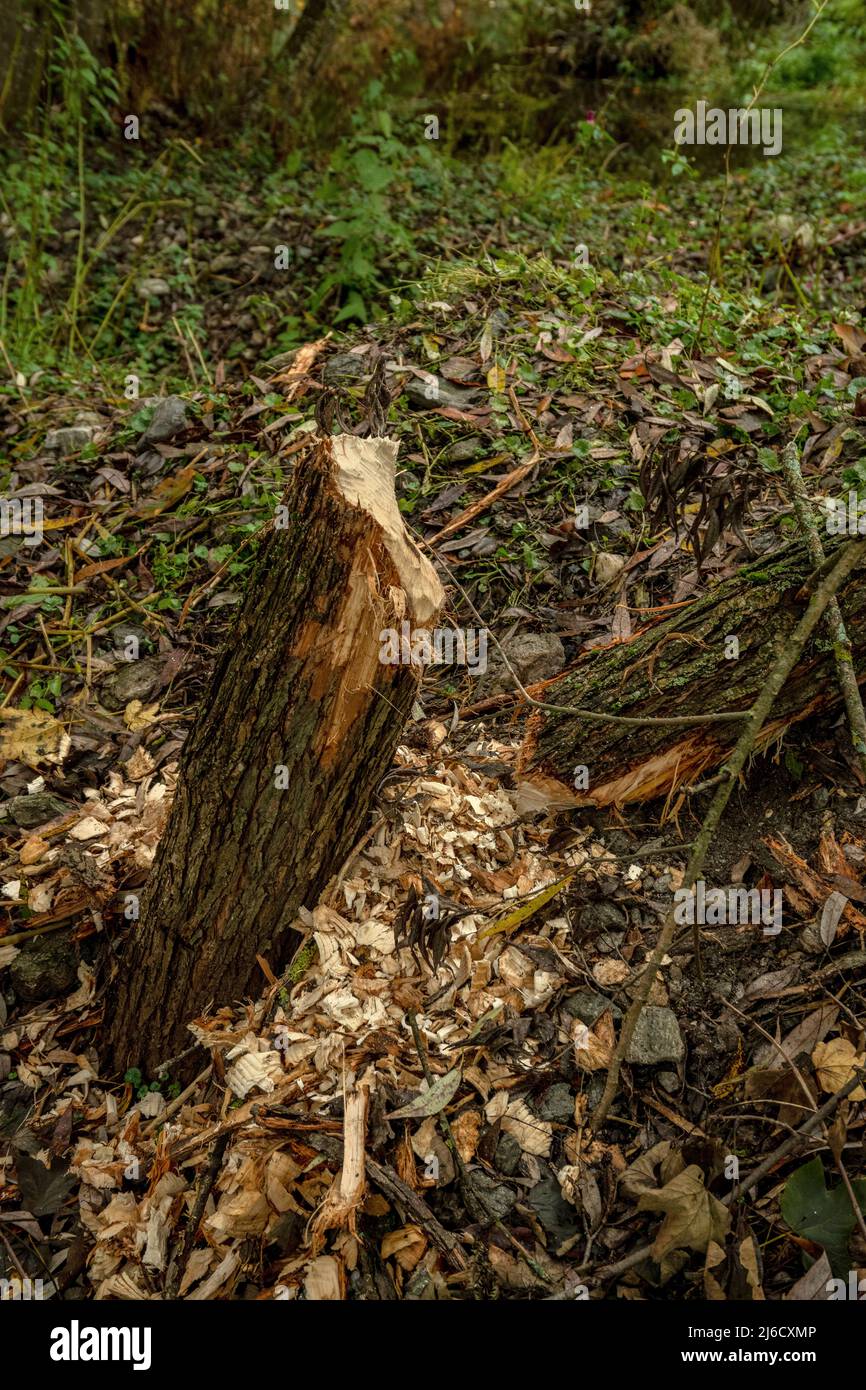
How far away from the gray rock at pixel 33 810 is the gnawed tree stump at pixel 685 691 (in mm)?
1519

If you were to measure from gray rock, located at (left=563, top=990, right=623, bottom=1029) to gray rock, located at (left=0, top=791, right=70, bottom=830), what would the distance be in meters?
1.72

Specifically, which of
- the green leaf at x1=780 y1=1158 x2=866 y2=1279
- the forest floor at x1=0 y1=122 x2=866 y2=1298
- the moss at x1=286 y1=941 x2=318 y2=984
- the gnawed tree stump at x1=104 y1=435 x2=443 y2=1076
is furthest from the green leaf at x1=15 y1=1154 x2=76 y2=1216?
the green leaf at x1=780 y1=1158 x2=866 y2=1279

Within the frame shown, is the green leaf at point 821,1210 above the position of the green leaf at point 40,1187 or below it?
above

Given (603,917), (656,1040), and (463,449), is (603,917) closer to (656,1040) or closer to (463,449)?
(656,1040)

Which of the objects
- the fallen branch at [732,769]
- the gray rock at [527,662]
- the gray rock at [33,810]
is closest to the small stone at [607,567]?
the gray rock at [527,662]

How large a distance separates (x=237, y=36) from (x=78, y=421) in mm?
4328

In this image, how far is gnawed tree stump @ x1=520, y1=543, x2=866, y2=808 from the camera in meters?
2.28

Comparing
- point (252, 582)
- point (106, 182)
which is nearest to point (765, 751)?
point (252, 582)

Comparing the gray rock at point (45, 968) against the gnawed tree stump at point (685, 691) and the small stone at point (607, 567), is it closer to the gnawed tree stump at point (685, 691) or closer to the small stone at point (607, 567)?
the gnawed tree stump at point (685, 691)

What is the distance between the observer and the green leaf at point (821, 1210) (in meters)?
1.75

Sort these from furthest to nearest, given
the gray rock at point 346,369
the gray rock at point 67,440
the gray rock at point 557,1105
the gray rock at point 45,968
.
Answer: the gray rock at point 67,440 → the gray rock at point 346,369 → the gray rock at point 45,968 → the gray rock at point 557,1105

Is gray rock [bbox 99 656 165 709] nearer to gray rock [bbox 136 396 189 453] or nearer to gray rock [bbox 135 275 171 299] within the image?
gray rock [bbox 136 396 189 453]

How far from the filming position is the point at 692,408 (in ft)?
11.7
